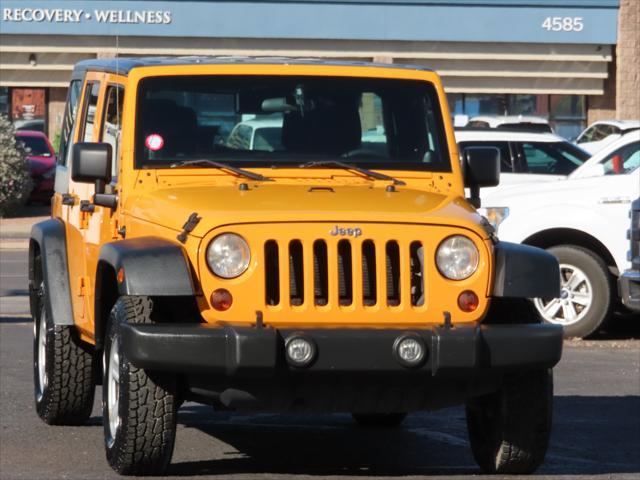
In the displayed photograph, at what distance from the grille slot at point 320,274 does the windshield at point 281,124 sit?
112 cm

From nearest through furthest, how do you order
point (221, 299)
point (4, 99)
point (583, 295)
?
point (221, 299), point (583, 295), point (4, 99)

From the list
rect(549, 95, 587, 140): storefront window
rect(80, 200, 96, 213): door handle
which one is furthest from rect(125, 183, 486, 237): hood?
rect(549, 95, 587, 140): storefront window

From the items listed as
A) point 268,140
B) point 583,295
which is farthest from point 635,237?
point 268,140

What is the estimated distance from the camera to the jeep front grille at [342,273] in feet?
21.7

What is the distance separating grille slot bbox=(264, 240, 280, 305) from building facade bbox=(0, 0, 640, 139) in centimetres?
2922

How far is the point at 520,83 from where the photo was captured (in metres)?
38.7

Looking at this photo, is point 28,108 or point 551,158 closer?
point 551,158

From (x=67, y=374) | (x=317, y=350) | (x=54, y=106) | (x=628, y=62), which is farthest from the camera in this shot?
(x=628, y=62)

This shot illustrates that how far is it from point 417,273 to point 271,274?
63 centimetres

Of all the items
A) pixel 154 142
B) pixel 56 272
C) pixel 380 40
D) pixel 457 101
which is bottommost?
pixel 56 272

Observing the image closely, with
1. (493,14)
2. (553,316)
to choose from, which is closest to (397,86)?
(553,316)

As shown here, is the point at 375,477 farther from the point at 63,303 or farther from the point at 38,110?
the point at 38,110

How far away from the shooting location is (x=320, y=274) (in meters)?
6.71

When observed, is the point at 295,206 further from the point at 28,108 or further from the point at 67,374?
the point at 28,108
